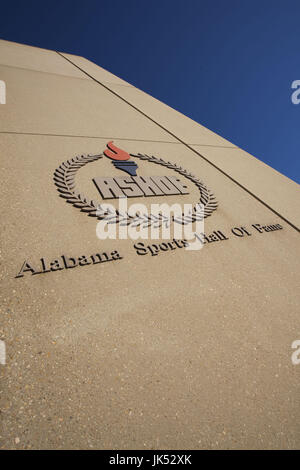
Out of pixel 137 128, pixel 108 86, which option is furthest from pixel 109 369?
pixel 108 86

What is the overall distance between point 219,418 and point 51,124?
11.2 feet

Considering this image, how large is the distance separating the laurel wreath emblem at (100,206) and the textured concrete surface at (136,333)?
7cm

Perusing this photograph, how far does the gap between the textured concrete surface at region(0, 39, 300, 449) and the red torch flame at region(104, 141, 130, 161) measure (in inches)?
11.7

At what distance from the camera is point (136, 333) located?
1321 millimetres

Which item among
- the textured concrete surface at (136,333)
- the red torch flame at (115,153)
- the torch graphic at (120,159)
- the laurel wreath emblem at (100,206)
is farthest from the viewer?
the red torch flame at (115,153)

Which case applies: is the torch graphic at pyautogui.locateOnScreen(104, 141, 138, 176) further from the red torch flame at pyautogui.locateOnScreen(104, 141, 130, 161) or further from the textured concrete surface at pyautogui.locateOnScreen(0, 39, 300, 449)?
the textured concrete surface at pyautogui.locateOnScreen(0, 39, 300, 449)

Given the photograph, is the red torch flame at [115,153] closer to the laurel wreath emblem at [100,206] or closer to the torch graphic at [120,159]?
the torch graphic at [120,159]

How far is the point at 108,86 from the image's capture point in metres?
5.57

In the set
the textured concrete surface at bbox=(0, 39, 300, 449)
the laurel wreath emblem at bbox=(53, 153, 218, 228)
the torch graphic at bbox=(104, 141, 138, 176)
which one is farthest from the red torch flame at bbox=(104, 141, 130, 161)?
the textured concrete surface at bbox=(0, 39, 300, 449)

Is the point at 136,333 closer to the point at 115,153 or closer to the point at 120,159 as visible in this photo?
the point at 120,159

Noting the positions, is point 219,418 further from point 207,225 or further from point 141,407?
point 207,225

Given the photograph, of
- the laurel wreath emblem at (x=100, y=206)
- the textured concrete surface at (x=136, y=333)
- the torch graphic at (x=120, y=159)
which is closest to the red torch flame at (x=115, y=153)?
the torch graphic at (x=120, y=159)

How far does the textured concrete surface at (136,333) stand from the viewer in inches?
39.4

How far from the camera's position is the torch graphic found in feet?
8.61
